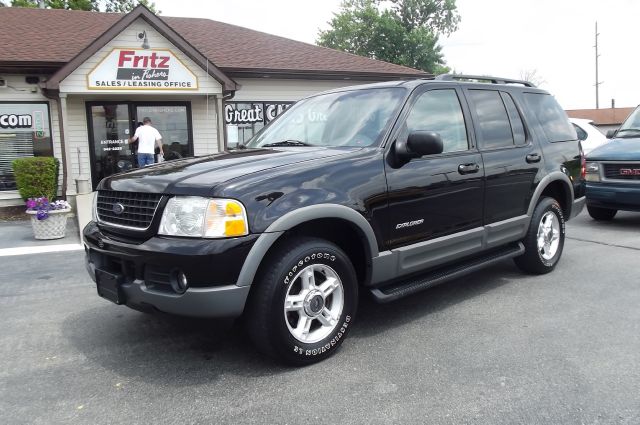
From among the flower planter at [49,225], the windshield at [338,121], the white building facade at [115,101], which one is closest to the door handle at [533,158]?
the windshield at [338,121]

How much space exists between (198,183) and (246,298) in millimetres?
743

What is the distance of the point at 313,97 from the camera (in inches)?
197

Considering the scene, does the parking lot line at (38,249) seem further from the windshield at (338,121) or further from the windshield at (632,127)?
the windshield at (632,127)

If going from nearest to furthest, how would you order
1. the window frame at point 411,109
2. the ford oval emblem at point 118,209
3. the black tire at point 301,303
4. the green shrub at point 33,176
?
the black tire at point 301,303, the ford oval emblem at point 118,209, the window frame at point 411,109, the green shrub at point 33,176

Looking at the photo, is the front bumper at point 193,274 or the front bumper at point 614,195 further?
the front bumper at point 614,195

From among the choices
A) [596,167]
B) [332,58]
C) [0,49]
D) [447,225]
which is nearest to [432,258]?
[447,225]

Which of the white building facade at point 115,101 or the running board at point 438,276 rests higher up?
the white building facade at point 115,101

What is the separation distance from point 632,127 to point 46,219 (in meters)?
9.67

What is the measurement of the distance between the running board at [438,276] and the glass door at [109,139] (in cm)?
1030

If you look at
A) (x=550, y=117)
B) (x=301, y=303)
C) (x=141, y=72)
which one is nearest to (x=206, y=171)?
(x=301, y=303)

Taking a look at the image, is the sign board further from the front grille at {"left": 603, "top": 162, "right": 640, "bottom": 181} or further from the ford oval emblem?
the ford oval emblem

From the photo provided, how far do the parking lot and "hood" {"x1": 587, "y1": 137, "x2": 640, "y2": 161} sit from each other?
3.60m

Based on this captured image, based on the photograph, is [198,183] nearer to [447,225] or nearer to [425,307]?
[447,225]

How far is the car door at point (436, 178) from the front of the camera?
3.90 meters
